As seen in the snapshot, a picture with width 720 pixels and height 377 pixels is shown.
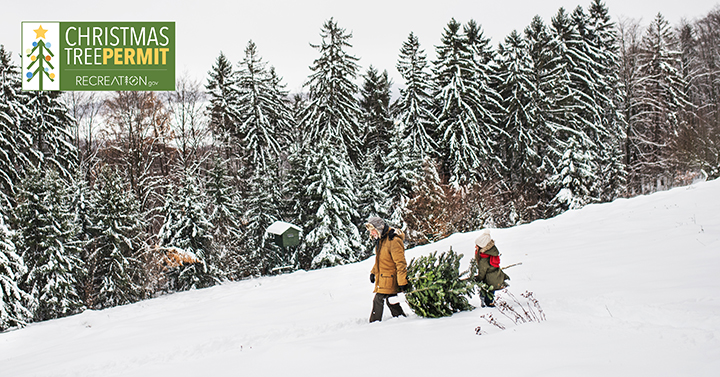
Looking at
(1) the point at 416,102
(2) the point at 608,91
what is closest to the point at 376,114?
(1) the point at 416,102

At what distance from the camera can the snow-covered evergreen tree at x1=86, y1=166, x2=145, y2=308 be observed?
19109 millimetres

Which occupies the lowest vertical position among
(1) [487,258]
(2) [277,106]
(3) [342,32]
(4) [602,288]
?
(4) [602,288]

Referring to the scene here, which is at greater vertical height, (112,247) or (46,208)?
(46,208)

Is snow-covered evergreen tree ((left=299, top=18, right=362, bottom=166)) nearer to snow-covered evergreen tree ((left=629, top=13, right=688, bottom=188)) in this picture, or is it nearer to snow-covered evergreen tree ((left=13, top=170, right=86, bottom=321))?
snow-covered evergreen tree ((left=13, top=170, right=86, bottom=321))

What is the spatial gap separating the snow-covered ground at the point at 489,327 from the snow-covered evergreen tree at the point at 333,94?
17.8 m

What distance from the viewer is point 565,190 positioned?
22.6 metres

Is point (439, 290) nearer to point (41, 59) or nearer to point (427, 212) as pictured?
point (427, 212)

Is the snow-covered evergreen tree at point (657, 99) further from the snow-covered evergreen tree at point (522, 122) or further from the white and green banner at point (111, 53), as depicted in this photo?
the white and green banner at point (111, 53)

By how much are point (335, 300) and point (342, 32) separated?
24.8 meters

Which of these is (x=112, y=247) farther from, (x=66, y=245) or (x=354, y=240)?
(x=354, y=240)

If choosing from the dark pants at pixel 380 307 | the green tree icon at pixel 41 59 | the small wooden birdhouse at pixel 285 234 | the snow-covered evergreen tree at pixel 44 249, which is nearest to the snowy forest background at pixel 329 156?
the snow-covered evergreen tree at pixel 44 249

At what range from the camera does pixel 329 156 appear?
24312 millimetres

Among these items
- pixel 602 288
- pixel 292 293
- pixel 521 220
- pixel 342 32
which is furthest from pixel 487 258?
pixel 342 32

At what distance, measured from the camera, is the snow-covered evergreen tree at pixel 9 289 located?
45.2 ft
